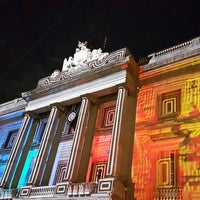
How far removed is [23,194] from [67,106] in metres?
6.31

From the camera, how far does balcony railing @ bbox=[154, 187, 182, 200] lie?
11.8m

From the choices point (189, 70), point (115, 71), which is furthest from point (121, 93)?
point (189, 70)

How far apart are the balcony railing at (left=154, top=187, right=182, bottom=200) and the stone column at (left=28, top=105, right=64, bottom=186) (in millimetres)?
6824

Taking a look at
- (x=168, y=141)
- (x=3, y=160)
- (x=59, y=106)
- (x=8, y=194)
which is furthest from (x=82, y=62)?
(x=3, y=160)

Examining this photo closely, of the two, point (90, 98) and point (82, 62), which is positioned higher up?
point (82, 62)

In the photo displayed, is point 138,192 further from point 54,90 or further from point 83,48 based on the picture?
point 83,48

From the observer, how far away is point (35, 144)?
1916 centimetres

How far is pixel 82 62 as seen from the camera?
1933 cm

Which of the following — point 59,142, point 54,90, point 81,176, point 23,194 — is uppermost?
point 54,90

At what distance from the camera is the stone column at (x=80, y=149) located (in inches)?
554

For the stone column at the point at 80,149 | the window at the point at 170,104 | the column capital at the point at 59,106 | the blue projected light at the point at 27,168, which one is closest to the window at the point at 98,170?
the stone column at the point at 80,149

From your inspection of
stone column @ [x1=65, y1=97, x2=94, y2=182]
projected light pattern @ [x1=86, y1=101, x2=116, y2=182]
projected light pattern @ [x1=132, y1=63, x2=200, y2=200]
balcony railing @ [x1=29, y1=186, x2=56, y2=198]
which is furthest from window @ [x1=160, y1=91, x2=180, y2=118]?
balcony railing @ [x1=29, y1=186, x2=56, y2=198]

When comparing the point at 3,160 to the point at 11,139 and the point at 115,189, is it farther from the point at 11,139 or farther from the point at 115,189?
the point at 115,189

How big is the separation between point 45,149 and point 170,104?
7845 mm
